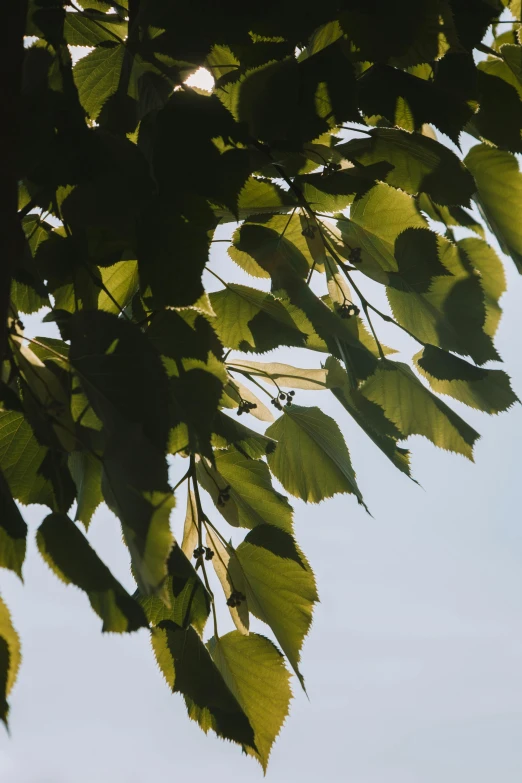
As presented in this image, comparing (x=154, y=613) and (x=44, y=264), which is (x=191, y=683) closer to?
(x=154, y=613)

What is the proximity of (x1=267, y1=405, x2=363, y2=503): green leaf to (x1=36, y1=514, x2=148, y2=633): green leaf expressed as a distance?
0.59 meters

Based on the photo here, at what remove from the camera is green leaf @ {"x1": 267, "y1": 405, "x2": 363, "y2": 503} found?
124 centimetres

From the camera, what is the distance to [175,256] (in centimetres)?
74

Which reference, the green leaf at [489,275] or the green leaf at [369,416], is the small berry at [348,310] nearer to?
the green leaf at [369,416]

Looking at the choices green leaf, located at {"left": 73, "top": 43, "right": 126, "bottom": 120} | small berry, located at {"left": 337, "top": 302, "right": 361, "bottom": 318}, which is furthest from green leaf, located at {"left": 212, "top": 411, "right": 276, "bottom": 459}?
green leaf, located at {"left": 73, "top": 43, "right": 126, "bottom": 120}

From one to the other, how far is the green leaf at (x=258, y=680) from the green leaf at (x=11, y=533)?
0.38m

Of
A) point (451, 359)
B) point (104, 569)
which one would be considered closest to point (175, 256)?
point (104, 569)

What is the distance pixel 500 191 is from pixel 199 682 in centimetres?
83

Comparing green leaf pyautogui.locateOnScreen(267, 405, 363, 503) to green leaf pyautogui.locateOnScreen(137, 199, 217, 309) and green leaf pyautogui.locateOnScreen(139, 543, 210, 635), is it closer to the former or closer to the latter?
green leaf pyautogui.locateOnScreen(139, 543, 210, 635)

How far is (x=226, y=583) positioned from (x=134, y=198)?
0.60 m

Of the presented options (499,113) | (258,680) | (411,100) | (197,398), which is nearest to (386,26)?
(411,100)

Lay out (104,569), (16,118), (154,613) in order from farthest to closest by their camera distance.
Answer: (154,613) < (104,569) < (16,118)

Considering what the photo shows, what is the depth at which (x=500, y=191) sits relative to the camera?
3.57ft

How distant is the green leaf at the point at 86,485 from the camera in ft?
3.10
